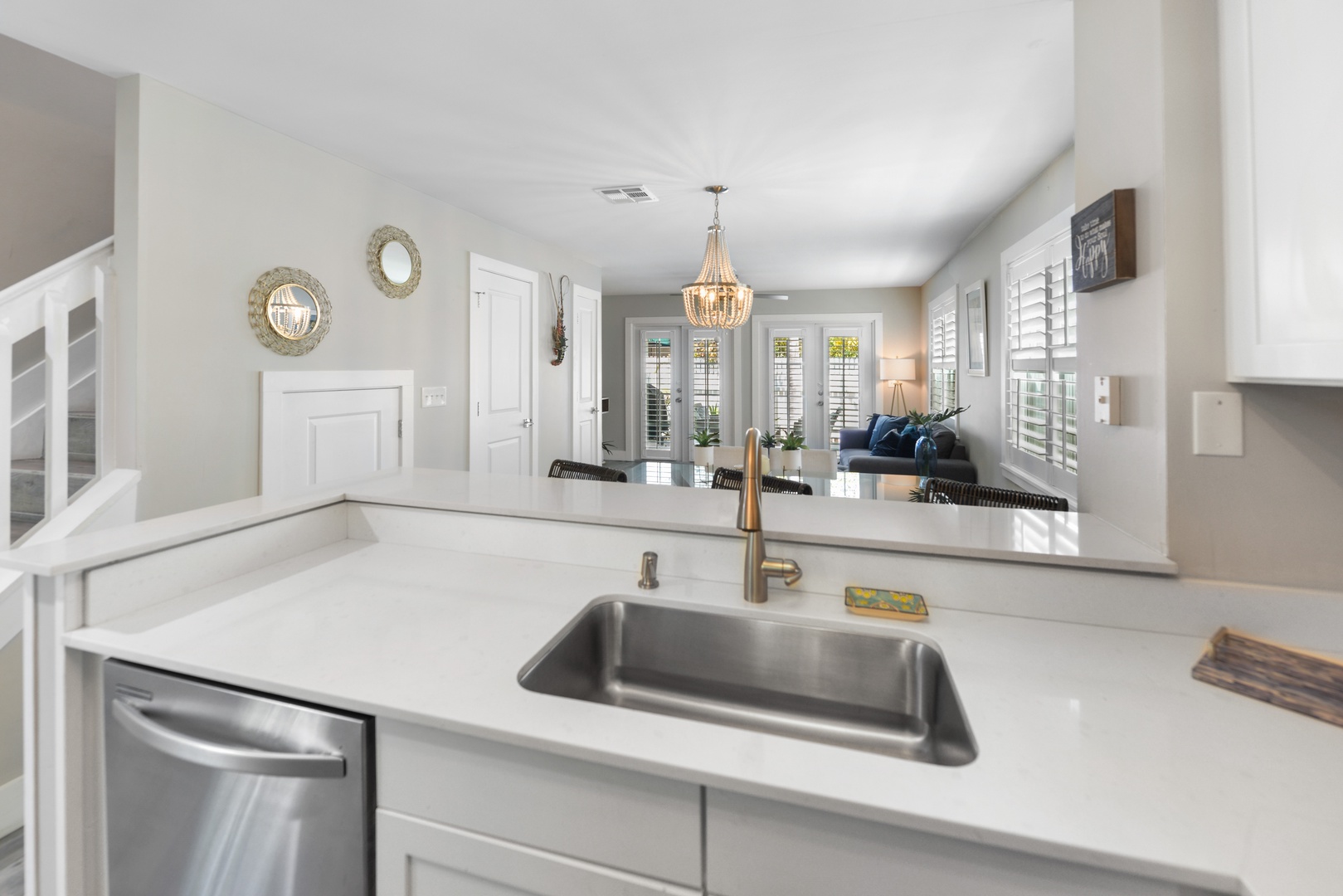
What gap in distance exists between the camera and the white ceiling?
1990mm

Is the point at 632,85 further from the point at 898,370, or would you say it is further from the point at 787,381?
the point at 787,381

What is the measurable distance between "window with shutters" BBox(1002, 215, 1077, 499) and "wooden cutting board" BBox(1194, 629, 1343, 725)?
6.31 feet

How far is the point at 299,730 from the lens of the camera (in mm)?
919

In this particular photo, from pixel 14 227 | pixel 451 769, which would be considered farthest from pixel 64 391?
pixel 451 769

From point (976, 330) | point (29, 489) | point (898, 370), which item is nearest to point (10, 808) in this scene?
point (29, 489)

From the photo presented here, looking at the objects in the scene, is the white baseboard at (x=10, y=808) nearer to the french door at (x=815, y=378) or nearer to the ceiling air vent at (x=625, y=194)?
the ceiling air vent at (x=625, y=194)

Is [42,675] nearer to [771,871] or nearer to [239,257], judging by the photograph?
[771,871]

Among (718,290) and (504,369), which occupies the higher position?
(718,290)

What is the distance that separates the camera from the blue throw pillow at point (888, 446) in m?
5.55

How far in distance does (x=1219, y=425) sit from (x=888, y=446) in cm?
468

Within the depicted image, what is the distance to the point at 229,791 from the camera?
0.96 m

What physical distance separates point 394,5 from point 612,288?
6.02m

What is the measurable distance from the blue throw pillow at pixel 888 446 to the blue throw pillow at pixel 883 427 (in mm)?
60

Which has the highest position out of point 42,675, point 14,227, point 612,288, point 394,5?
point 612,288
